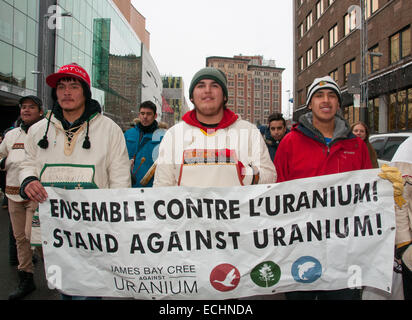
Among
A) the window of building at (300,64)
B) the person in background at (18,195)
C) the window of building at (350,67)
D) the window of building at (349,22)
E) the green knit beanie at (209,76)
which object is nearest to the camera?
the green knit beanie at (209,76)

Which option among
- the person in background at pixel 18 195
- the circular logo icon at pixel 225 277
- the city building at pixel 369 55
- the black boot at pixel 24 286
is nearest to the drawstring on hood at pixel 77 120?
the circular logo icon at pixel 225 277

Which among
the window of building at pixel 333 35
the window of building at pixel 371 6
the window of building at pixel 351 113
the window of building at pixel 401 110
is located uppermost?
the window of building at pixel 333 35

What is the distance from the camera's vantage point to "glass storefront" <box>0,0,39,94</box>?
68.7ft

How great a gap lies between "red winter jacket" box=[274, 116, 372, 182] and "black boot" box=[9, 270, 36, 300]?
308 centimetres

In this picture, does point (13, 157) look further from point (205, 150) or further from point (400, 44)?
point (400, 44)

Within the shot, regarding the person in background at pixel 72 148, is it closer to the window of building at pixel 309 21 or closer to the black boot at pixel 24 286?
the black boot at pixel 24 286

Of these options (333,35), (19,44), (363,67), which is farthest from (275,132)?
(333,35)

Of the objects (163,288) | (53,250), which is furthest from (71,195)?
(163,288)

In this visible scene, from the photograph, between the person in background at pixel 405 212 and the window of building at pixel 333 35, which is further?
the window of building at pixel 333 35

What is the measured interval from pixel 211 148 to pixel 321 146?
2.95ft

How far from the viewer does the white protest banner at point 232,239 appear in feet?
7.49

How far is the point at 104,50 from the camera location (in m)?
36.5

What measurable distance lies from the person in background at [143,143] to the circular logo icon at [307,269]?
2.70m

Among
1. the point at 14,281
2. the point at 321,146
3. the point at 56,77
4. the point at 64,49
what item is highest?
the point at 64,49
